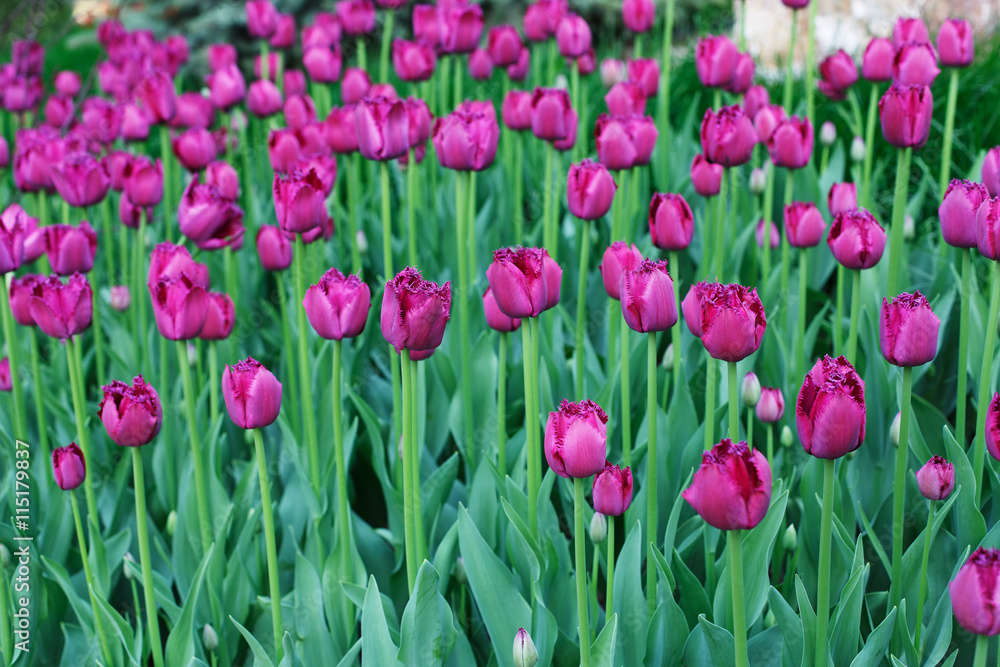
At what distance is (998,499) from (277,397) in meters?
1.23

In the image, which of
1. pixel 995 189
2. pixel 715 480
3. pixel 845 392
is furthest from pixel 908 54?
pixel 715 480

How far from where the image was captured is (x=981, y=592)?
977 millimetres

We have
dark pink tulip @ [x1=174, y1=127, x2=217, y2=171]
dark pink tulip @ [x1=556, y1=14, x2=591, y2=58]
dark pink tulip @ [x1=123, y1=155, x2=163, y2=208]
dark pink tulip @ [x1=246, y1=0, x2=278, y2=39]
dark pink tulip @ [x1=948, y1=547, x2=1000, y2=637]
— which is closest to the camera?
dark pink tulip @ [x1=948, y1=547, x2=1000, y2=637]

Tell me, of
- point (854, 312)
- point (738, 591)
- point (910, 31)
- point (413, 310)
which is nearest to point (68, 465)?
point (413, 310)

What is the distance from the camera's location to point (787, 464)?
1.96m

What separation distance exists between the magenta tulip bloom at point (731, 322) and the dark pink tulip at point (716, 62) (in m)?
1.39

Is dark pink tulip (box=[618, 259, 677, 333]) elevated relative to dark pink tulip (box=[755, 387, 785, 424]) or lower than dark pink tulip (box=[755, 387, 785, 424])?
elevated

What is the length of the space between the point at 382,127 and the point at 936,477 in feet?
3.86

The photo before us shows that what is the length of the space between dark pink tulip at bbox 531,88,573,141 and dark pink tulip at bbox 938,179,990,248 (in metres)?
0.89

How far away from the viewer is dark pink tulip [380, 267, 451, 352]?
3.81ft

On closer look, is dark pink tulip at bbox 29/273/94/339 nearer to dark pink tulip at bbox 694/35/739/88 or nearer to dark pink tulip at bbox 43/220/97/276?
dark pink tulip at bbox 43/220/97/276

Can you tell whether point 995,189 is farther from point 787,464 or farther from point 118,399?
point 118,399

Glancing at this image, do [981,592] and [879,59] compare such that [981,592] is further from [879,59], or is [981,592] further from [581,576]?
[879,59]

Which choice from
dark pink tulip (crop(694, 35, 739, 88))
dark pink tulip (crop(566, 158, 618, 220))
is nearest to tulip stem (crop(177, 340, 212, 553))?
dark pink tulip (crop(566, 158, 618, 220))
